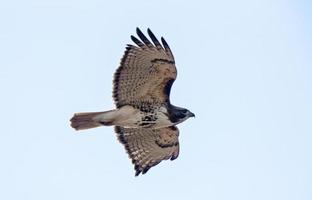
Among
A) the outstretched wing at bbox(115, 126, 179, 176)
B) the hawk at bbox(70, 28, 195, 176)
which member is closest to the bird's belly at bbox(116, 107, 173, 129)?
the hawk at bbox(70, 28, 195, 176)

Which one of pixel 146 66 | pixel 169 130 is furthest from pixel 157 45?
pixel 169 130

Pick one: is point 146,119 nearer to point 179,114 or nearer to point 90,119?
point 179,114

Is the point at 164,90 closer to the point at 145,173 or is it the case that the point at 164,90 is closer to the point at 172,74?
the point at 172,74

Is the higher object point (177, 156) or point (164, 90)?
point (164, 90)

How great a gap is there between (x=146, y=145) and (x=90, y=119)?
1742 mm

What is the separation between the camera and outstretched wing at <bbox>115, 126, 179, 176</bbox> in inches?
747

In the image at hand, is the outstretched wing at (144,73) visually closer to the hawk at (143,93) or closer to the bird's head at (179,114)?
the hawk at (143,93)

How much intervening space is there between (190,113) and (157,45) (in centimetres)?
148

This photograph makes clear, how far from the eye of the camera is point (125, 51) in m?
17.9

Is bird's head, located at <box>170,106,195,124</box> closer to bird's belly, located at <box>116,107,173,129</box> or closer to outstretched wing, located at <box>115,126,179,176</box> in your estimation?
bird's belly, located at <box>116,107,173,129</box>

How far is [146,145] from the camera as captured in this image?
19141 millimetres

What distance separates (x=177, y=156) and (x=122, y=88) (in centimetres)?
179

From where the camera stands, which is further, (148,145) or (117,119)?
→ (148,145)

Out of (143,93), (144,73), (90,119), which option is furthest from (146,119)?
(90,119)
